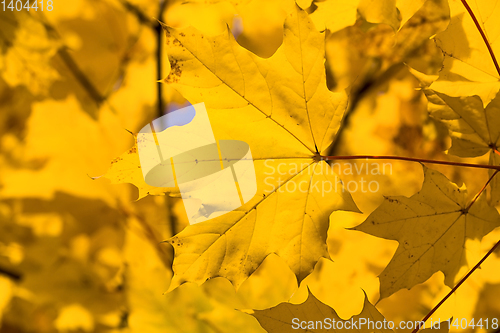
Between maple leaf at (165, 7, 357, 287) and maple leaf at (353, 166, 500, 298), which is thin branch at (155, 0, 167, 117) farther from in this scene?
maple leaf at (353, 166, 500, 298)

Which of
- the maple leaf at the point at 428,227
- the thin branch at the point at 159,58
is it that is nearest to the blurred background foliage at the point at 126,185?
the thin branch at the point at 159,58

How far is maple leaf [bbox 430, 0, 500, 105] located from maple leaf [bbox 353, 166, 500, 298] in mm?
146

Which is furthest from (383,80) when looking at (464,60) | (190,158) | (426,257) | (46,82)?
(46,82)

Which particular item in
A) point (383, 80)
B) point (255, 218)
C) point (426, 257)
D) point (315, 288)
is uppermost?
point (383, 80)

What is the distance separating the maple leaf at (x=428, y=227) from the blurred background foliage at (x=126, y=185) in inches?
9.2

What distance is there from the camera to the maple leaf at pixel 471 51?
16.4 inches

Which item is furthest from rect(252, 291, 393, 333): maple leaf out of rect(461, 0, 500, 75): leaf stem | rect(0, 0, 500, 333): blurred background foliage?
rect(461, 0, 500, 75): leaf stem

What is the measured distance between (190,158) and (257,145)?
0.09 metres

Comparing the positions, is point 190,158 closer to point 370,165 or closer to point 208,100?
Answer: point 208,100

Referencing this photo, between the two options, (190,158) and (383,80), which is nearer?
(190,158)

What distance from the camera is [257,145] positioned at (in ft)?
1.29

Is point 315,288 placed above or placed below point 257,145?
below

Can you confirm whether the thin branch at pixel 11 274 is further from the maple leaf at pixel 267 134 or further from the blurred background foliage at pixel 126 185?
the maple leaf at pixel 267 134

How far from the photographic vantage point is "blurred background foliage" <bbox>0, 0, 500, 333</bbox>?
693mm
